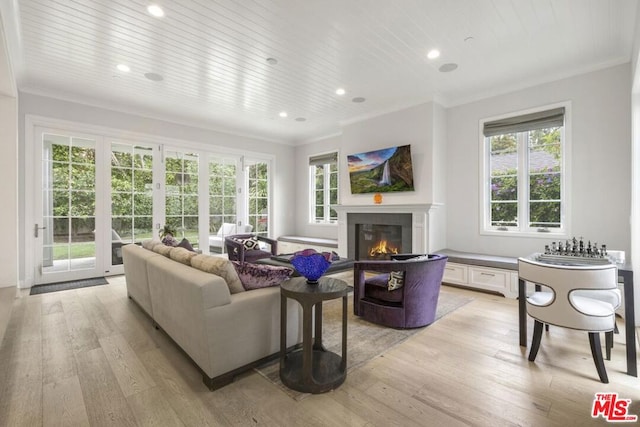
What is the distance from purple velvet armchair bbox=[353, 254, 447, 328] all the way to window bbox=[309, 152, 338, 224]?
3749 millimetres

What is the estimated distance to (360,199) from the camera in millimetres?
5684

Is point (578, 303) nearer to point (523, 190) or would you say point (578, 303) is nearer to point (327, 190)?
point (523, 190)

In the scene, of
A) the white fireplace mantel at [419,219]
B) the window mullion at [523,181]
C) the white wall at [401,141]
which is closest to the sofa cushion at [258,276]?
the white fireplace mantel at [419,219]

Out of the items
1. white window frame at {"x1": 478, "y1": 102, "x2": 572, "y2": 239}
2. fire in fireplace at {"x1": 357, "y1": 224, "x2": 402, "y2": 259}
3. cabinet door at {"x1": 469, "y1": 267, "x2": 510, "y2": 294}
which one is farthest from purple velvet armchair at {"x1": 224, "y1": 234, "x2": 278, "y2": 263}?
white window frame at {"x1": 478, "y1": 102, "x2": 572, "y2": 239}

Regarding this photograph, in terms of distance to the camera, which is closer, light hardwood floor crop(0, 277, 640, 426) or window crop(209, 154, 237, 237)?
light hardwood floor crop(0, 277, 640, 426)

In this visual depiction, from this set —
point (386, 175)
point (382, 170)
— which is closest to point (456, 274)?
point (386, 175)

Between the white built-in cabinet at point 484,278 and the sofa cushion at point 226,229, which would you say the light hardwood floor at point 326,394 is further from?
the sofa cushion at point 226,229

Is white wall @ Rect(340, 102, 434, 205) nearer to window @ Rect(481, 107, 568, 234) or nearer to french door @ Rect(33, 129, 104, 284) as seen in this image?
window @ Rect(481, 107, 568, 234)

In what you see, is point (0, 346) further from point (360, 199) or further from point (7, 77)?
point (360, 199)

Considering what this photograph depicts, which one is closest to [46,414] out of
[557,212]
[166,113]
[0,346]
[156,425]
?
[156,425]

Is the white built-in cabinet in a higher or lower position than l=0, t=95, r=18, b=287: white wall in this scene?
lower

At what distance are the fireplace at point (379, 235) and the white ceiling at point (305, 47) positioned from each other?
1956mm

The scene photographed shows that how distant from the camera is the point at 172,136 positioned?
5707mm

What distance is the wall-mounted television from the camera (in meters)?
4.96
